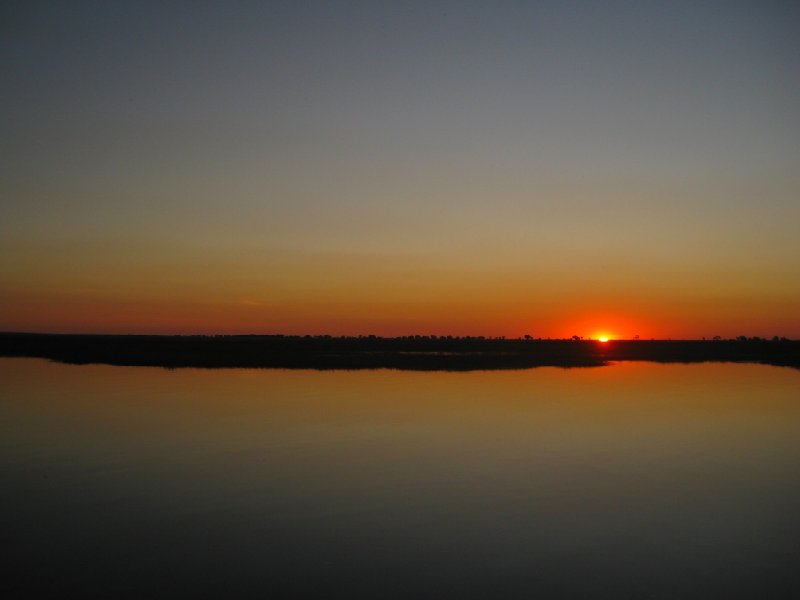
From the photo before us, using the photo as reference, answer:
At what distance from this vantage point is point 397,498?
14.0 m

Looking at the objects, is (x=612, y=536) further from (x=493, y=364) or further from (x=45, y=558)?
(x=493, y=364)

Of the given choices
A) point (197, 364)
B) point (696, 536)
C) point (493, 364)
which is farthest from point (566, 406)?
point (197, 364)

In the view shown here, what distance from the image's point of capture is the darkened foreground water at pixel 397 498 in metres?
9.87

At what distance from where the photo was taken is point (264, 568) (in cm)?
1007

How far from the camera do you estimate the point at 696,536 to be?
38.6 feet

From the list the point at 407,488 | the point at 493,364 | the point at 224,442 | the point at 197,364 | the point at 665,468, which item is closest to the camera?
the point at 407,488

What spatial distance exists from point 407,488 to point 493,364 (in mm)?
40416

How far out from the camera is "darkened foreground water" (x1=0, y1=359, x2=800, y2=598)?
32.4 ft

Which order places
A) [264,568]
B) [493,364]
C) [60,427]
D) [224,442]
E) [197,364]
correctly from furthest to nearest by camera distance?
1. [493,364]
2. [197,364]
3. [60,427]
4. [224,442]
5. [264,568]

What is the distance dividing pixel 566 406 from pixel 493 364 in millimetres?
26187

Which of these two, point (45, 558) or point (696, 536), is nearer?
point (45, 558)

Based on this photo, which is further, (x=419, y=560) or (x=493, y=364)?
(x=493, y=364)

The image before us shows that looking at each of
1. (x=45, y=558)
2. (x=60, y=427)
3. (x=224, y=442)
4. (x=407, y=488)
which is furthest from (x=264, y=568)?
(x=60, y=427)

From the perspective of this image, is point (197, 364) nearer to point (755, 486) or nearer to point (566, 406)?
point (566, 406)
